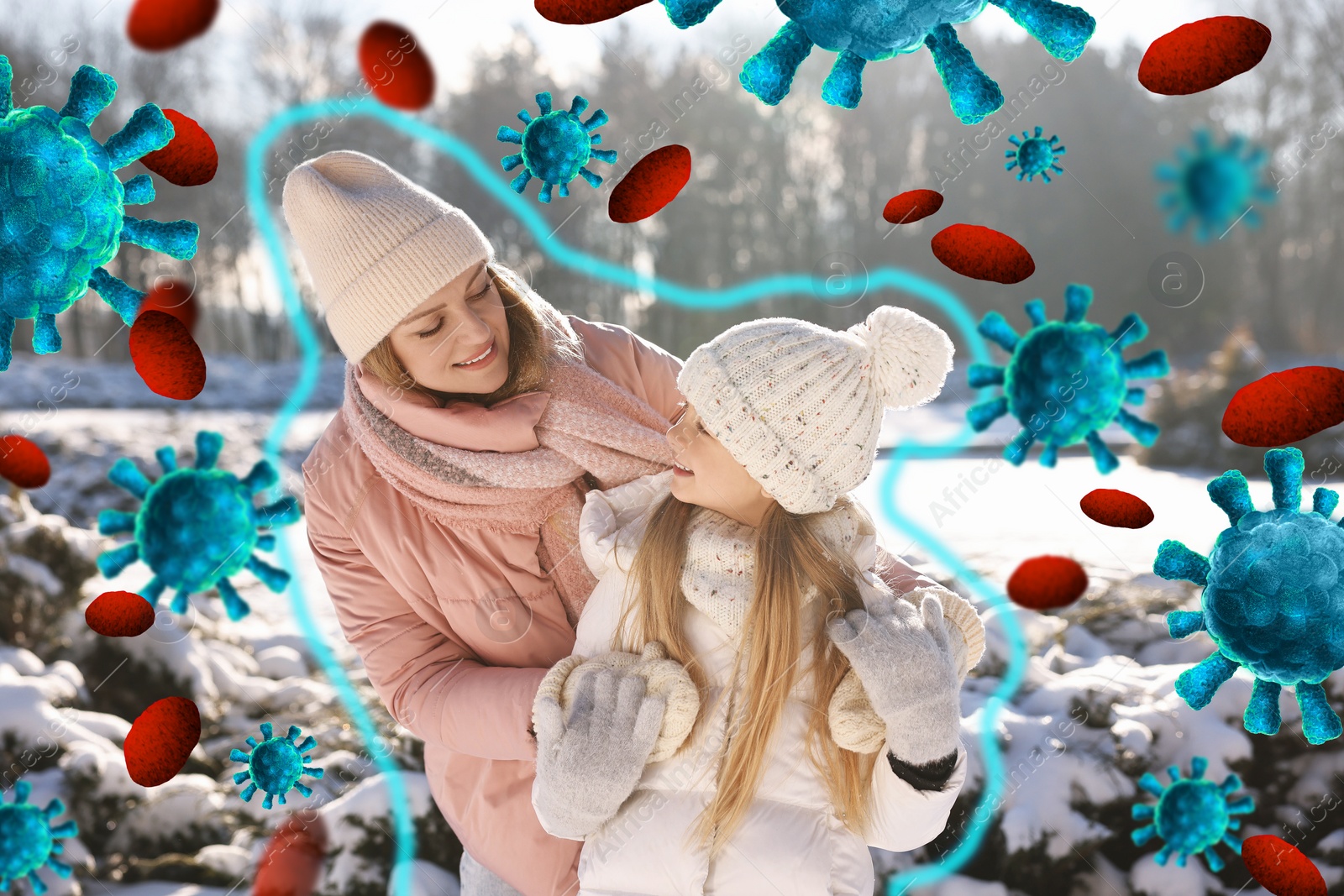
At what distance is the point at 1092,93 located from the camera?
24.9 feet

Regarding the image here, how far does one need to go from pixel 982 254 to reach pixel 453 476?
92 centimetres

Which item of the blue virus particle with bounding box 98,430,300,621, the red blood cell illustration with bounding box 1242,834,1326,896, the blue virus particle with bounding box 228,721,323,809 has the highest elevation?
the blue virus particle with bounding box 98,430,300,621

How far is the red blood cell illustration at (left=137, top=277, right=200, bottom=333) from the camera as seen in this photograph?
1098 mm

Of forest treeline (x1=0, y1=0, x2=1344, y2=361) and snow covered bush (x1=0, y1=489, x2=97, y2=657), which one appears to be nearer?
snow covered bush (x1=0, y1=489, x2=97, y2=657)

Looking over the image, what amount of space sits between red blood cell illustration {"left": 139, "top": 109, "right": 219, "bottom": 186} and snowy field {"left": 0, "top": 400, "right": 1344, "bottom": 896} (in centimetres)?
136

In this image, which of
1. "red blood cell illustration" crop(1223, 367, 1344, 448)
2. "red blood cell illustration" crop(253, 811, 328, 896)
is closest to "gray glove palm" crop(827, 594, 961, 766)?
"red blood cell illustration" crop(1223, 367, 1344, 448)

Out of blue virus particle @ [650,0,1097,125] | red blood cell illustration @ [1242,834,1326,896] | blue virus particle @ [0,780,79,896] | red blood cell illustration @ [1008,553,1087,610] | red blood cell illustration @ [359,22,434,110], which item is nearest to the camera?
blue virus particle @ [650,0,1097,125]

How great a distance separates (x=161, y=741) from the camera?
4.59ft

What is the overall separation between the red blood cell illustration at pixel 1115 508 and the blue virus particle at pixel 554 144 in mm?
886

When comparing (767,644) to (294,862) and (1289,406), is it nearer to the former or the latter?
(1289,406)

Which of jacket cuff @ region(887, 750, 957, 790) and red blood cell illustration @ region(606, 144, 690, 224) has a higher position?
red blood cell illustration @ region(606, 144, 690, 224)

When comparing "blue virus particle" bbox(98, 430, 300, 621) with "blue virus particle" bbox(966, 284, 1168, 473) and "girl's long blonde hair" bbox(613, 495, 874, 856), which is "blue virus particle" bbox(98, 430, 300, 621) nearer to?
"girl's long blonde hair" bbox(613, 495, 874, 856)

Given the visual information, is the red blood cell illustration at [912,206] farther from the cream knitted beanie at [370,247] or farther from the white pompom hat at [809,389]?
the cream knitted beanie at [370,247]

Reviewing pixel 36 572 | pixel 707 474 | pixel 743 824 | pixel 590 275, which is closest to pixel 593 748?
pixel 743 824
